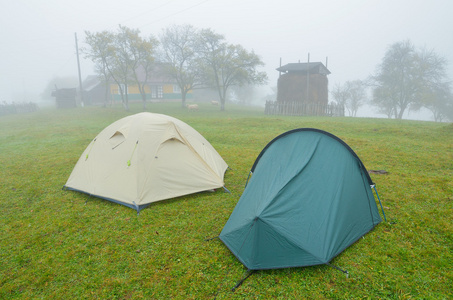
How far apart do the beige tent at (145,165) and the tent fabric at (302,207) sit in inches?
84.0

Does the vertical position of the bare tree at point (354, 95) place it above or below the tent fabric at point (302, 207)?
above

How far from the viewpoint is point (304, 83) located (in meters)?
27.7

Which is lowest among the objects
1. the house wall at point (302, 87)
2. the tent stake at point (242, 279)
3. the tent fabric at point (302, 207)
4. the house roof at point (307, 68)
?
the tent stake at point (242, 279)

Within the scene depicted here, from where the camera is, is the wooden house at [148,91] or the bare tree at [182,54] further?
the wooden house at [148,91]

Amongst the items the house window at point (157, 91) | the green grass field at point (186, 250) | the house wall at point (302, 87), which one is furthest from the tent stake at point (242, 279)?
the house window at point (157, 91)

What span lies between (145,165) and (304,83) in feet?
81.9

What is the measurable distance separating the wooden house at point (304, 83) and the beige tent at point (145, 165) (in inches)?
860

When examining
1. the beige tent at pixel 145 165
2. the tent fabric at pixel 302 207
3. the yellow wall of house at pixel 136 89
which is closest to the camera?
the tent fabric at pixel 302 207

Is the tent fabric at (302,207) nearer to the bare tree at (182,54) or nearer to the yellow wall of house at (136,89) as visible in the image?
the bare tree at (182,54)

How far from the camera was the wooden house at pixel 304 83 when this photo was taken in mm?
27594

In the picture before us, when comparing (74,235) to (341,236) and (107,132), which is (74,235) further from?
(341,236)

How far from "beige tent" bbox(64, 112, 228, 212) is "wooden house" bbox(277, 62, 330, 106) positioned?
71.7 ft

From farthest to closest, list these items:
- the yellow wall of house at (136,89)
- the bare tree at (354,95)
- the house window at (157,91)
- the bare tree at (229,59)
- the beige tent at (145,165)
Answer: the bare tree at (354,95), the house window at (157,91), the yellow wall of house at (136,89), the bare tree at (229,59), the beige tent at (145,165)

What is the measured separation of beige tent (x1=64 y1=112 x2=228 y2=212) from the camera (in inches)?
237
